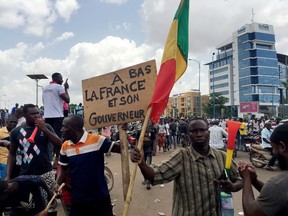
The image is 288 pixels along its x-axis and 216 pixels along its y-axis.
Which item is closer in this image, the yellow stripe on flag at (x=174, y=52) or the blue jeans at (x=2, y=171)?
the yellow stripe on flag at (x=174, y=52)

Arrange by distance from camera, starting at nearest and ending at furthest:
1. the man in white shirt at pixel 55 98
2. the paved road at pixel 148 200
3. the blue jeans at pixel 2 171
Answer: the blue jeans at pixel 2 171 < the man in white shirt at pixel 55 98 < the paved road at pixel 148 200

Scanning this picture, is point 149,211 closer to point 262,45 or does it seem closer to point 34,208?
point 34,208

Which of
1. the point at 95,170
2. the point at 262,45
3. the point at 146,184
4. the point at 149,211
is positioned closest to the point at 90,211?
the point at 95,170

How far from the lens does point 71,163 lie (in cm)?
343

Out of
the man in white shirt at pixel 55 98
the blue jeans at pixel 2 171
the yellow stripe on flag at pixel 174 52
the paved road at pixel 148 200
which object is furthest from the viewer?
the paved road at pixel 148 200

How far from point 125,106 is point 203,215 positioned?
4.00ft

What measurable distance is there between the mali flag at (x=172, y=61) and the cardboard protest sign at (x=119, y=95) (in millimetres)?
131

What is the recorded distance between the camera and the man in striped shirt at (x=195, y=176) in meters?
2.77

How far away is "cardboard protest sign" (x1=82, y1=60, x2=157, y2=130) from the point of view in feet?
10.7

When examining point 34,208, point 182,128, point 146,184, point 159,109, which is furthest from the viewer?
point 182,128

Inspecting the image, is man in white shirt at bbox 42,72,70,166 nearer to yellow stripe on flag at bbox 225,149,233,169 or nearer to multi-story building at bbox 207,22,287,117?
yellow stripe on flag at bbox 225,149,233,169

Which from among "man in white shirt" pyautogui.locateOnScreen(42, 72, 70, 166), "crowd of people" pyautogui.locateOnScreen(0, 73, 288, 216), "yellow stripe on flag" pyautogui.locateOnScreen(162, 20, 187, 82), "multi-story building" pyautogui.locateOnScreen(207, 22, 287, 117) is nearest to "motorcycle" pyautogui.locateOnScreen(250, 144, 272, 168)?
"man in white shirt" pyautogui.locateOnScreen(42, 72, 70, 166)

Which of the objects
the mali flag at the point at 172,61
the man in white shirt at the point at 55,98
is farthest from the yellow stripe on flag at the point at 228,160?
the man in white shirt at the point at 55,98

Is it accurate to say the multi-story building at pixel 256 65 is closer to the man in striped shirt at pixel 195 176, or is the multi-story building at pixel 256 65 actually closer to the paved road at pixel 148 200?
the paved road at pixel 148 200
